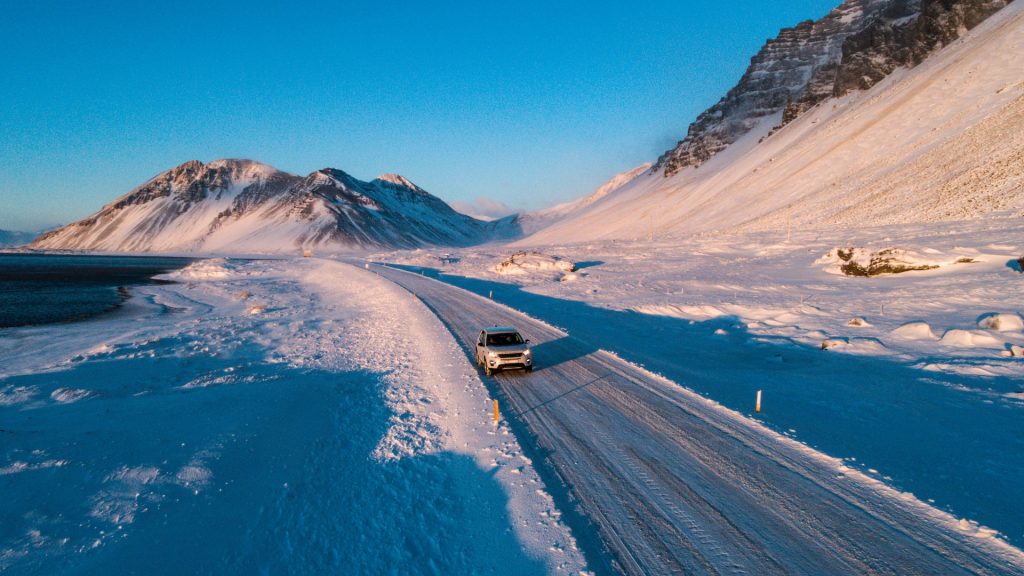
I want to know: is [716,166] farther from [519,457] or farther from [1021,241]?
[519,457]

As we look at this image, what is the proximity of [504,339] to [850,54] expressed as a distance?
542 feet

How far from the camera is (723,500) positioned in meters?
8.73

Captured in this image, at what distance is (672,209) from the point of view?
124500 millimetres

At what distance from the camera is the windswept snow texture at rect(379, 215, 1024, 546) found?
33.0ft

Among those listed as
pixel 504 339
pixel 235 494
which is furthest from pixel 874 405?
pixel 235 494

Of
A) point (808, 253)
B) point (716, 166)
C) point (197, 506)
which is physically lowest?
point (197, 506)

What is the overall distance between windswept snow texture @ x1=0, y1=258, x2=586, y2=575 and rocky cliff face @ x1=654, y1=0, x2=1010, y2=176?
484 feet

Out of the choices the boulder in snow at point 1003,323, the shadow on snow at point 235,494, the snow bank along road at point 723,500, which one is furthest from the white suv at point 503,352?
the boulder in snow at point 1003,323

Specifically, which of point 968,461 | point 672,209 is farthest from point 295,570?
point 672,209

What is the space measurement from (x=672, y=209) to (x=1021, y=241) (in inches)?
3731

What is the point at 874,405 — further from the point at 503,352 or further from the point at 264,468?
the point at 264,468

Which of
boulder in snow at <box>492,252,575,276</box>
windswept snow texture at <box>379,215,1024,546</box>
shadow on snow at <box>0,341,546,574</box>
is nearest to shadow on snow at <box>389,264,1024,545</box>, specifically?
windswept snow texture at <box>379,215,1024,546</box>

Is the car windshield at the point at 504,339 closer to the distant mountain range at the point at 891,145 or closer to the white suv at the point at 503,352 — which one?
the white suv at the point at 503,352

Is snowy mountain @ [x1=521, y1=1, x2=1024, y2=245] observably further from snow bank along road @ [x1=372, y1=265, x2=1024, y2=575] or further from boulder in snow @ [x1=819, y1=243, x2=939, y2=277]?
snow bank along road @ [x1=372, y1=265, x2=1024, y2=575]
